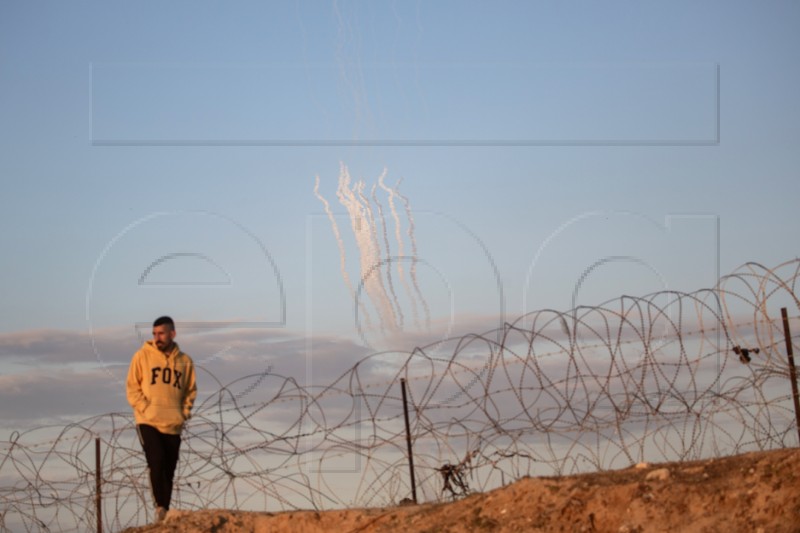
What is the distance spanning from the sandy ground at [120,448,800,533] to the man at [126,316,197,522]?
0.97 meters

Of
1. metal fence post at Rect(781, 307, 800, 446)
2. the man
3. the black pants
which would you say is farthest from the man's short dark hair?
metal fence post at Rect(781, 307, 800, 446)

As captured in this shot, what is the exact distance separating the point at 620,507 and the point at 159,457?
4.42m

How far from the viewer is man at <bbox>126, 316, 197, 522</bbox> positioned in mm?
10625

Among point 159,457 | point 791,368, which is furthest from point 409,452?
point 791,368

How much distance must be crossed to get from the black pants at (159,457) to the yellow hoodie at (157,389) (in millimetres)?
67

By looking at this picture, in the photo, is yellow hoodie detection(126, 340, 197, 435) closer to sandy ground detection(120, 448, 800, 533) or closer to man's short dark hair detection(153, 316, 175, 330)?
man's short dark hair detection(153, 316, 175, 330)

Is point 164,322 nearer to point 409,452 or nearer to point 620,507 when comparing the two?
point 409,452

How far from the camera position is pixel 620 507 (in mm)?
8578

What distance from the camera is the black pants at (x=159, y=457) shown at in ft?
34.8

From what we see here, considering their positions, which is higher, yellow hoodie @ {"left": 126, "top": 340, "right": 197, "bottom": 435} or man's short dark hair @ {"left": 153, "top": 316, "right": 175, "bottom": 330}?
man's short dark hair @ {"left": 153, "top": 316, "right": 175, "bottom": 330}

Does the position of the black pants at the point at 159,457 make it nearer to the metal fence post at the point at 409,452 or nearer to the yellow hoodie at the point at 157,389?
the yellow hoodie at the point at 157,389

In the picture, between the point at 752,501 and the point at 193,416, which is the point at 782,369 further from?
the point at 193,416

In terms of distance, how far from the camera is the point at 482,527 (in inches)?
349

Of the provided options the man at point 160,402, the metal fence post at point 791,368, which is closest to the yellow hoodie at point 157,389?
the man at point 160,402
